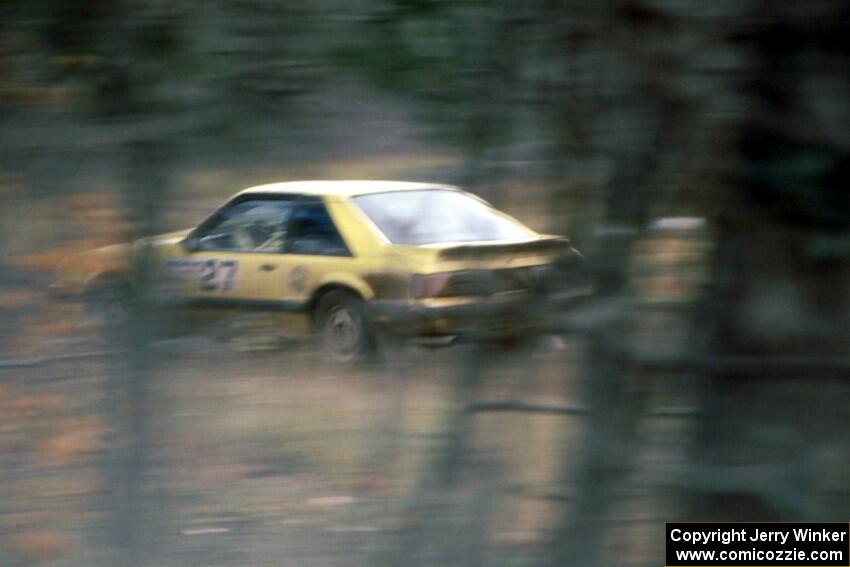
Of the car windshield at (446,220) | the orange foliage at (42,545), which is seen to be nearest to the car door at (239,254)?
the car windshield at (446,220)

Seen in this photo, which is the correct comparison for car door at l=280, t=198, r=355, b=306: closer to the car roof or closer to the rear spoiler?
the car roof

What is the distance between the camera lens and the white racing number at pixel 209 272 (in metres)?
3.16

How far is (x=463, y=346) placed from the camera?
3109 millimetres

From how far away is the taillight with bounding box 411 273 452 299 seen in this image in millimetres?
3041

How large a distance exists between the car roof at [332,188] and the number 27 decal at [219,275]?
0.21m

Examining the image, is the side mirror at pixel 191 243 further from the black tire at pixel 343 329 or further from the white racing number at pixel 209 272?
the black tire at pixel 343 329

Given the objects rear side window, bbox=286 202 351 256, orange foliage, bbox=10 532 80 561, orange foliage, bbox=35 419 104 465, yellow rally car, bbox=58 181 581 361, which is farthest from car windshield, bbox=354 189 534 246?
orange foliage, bbox=10 532 80 561

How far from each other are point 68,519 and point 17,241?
0.86m

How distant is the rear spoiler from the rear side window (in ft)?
1.06

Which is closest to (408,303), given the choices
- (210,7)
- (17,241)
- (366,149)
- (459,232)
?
(459,232)

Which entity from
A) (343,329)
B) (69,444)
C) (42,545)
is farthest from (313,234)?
(42,545)

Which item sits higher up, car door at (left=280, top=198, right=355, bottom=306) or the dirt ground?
car door at (left=280, top=198, right=355, bottom=306)

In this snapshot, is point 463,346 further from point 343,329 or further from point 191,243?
point 191,243

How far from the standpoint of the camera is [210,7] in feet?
9.94
